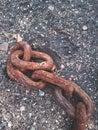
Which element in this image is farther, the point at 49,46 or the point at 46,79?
the point at 49,46

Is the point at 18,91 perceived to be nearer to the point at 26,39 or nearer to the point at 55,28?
the point at 26,39

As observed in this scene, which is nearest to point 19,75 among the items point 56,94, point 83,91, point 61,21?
point 56,94

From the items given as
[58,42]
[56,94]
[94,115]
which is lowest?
[94,115]
